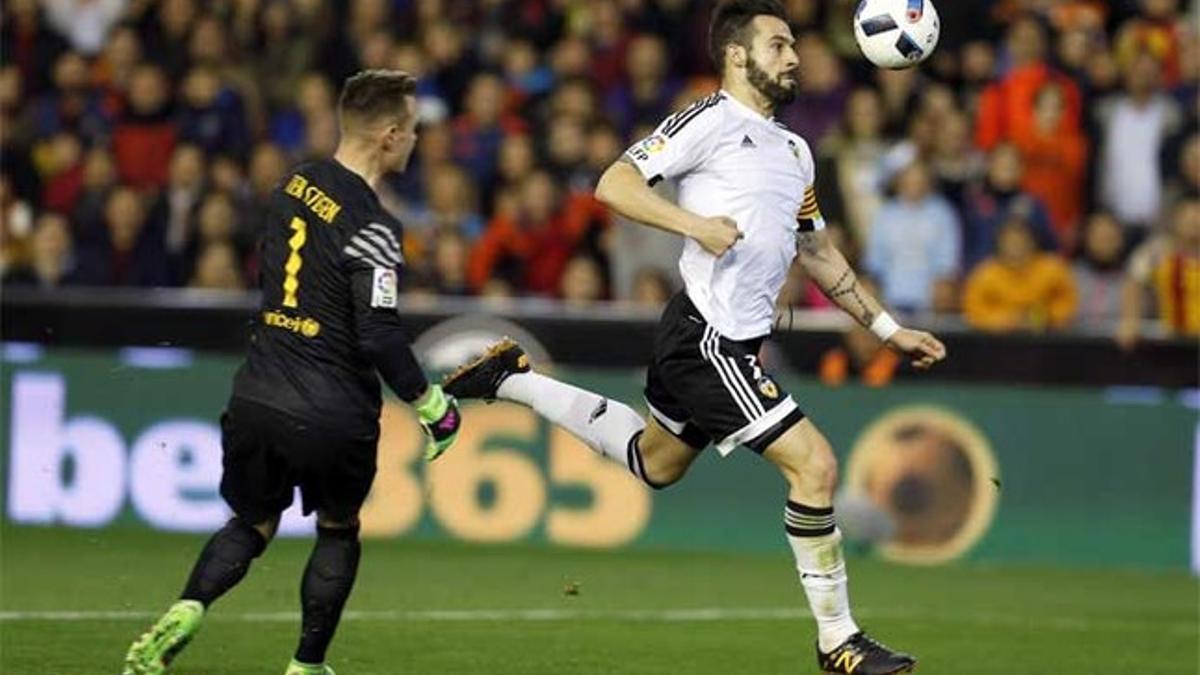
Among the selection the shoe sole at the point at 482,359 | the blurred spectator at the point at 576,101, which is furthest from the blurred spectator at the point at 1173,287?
the shoe sole at the point at 482,359

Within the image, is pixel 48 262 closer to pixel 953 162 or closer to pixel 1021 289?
pixel 953 162

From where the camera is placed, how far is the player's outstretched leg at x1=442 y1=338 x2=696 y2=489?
11.3 m

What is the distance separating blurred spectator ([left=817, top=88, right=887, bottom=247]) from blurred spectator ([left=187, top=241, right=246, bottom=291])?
163 inches

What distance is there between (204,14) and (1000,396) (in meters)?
7.91

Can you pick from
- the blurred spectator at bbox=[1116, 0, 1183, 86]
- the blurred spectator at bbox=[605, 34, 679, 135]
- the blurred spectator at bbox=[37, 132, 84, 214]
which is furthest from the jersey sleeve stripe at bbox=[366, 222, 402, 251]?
the blurred spectator at bbox=[37, 132, 84, 214]

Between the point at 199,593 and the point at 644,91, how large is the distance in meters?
11.1

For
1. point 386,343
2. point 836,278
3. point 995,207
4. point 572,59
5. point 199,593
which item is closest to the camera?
point 386,343

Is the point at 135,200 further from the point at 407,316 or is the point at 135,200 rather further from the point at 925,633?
the point at 925,633

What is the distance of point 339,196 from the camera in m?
9.91

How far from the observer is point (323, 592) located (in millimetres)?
9992

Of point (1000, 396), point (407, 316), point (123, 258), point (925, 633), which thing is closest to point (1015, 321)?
point (1000, 396)

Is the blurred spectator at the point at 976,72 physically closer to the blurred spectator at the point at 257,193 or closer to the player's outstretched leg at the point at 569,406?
the blurred spectator at the point at 257,193

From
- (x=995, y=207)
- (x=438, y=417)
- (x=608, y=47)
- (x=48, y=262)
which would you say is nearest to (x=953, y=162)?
(x=995, y=207)

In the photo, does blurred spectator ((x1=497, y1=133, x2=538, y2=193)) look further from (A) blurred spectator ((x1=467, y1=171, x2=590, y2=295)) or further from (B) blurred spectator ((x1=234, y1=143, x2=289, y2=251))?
(B) blurred spectator ((x1=234, y1=143, x2=289, y2=251))
